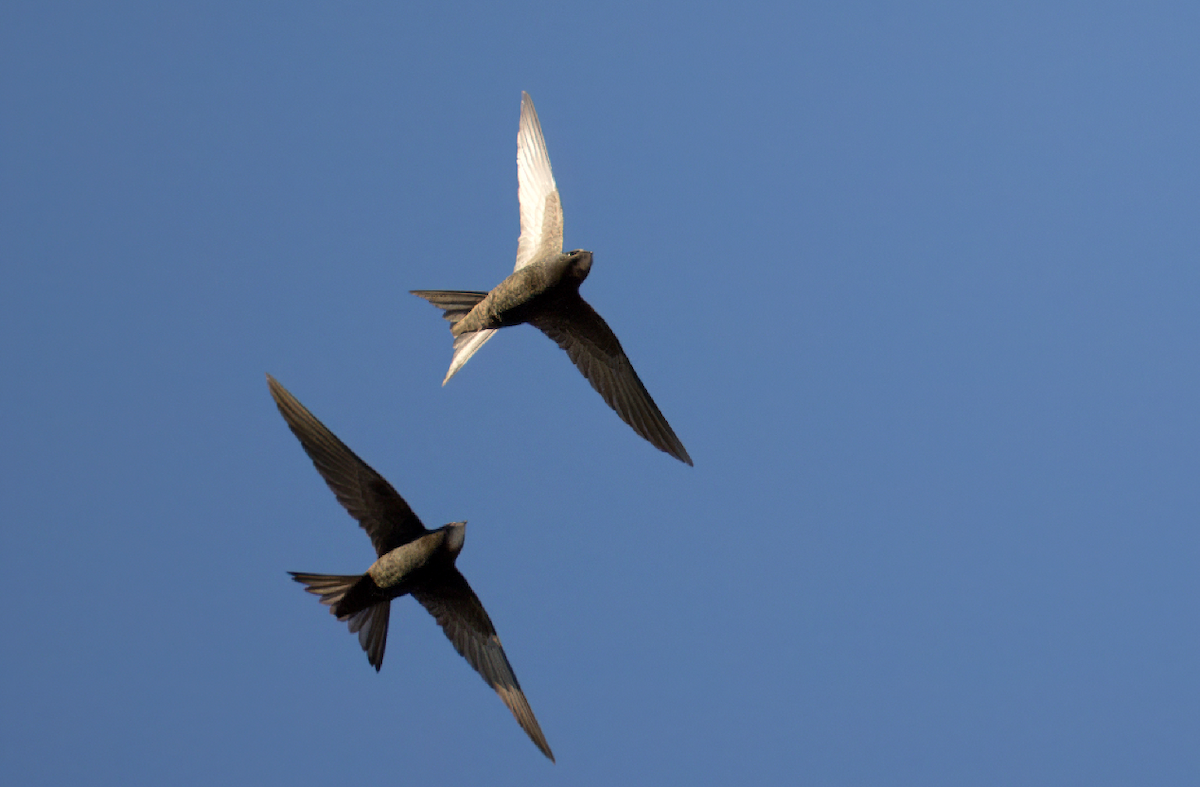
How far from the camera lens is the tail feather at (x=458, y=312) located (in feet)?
14.9

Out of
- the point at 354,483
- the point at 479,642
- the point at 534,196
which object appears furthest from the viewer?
the point at 534,196

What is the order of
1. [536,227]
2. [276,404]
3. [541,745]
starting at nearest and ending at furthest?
[276,404] → [541,745] → [536,227]

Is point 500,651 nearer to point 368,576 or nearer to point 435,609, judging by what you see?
point 435,609

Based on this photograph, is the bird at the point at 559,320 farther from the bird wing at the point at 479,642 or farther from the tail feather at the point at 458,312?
the bird wing at the point at 479,642

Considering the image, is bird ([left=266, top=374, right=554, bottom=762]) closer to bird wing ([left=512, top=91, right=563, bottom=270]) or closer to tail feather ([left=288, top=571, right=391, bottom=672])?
tail feather ([left=288, top=571, right=391, bottom=672])

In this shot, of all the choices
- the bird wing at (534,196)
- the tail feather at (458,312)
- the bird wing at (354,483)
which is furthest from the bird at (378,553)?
the bird wing at (534,196)

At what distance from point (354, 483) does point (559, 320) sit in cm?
96

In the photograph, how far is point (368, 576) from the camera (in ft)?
13.7

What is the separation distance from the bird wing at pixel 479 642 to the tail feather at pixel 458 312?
2.60 feet

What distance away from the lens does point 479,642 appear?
450cm

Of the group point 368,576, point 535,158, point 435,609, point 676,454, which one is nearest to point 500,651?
point 435,609

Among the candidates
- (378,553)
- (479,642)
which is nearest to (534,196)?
(378,553)

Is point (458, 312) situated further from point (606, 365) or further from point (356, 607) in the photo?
point (356, 607)

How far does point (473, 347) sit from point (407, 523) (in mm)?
731
